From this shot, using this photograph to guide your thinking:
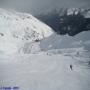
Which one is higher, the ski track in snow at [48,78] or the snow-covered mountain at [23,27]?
the snow-covered mountain at [23,27]

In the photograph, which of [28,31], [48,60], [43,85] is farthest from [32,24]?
[43,85]

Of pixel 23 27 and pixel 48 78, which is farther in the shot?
pixel 23 27

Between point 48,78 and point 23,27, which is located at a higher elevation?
point 23,27

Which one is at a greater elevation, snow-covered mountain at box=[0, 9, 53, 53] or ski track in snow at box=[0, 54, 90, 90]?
snow-covered mountain at box=[0, 9, 53, 53]

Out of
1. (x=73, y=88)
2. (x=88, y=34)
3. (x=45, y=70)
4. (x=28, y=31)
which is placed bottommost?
(x=73, y=88)

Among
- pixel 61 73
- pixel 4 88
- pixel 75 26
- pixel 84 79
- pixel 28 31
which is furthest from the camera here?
pixel 28 31

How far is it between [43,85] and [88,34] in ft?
10.7

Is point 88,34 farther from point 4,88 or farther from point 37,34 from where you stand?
point 37,34

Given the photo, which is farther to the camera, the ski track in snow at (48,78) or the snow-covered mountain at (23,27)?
the snow-covered mountain at (23,27)

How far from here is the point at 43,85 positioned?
19.4 ft

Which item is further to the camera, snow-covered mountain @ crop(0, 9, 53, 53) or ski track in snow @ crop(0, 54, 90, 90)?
snow-covered mountain @ crop(0, 9, 53, 53)

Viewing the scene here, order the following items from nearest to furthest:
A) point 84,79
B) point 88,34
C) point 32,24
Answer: point 84,79, point 88,34, point 32,24

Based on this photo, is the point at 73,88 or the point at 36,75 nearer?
the point at 73,88

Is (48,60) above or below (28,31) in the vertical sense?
below
